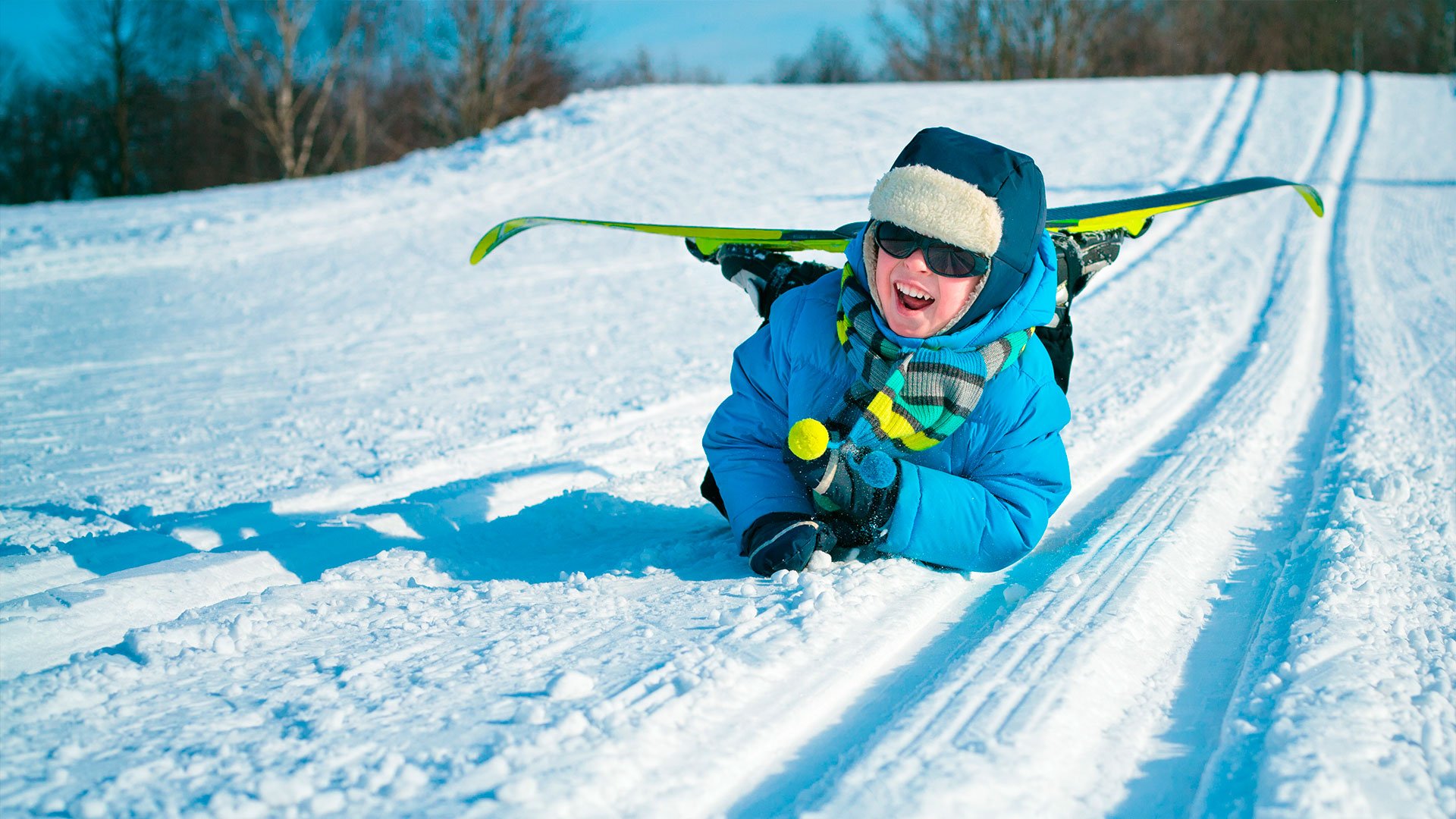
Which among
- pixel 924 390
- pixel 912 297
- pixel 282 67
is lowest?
pixel 924 390

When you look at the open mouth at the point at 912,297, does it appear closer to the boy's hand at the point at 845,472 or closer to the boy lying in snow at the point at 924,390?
the boy lying in snow at the point at 924,390

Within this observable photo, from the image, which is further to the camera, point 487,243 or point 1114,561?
point 487,243

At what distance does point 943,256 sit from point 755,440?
0.60m

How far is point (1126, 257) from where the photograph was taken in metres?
7.01

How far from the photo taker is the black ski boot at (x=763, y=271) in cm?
257

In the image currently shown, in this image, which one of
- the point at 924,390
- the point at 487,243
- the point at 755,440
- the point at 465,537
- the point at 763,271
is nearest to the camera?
the point at 924,390

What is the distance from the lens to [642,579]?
209cm

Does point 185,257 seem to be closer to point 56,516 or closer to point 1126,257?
point 56,516

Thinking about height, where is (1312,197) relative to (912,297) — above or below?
above

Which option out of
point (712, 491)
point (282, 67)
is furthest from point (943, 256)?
point (282, 67)

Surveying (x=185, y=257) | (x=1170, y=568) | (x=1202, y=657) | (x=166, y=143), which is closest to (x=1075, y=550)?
(x=1170, y=568)

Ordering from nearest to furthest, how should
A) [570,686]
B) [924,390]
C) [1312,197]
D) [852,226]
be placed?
[570,686] < [924,390] < [852,226] < [1312,197]

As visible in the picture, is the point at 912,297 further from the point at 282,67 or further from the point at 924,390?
the point at 282,67

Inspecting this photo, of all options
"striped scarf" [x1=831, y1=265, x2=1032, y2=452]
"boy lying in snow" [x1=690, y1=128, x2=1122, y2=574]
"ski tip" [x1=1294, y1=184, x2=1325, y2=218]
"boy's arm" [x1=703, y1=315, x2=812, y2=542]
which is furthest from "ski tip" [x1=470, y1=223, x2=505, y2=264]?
"ski tip" [x1=1294, y1=184, x2=1325, y2=218]
